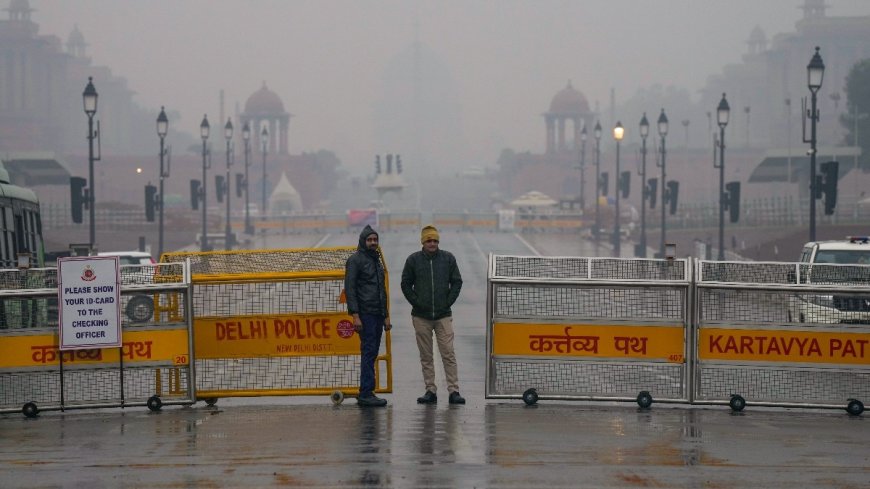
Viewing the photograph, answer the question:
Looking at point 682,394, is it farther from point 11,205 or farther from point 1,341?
point 11,205

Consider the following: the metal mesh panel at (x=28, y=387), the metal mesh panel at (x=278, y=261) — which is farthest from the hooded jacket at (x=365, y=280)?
the metal mesh panel at (x=28, y=387)

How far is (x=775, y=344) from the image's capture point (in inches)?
614

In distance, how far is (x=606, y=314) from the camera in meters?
15.7

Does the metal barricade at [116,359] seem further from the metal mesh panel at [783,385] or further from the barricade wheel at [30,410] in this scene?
the metal mesh panel at [783,385]

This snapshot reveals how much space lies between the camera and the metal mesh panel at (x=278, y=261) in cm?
1600

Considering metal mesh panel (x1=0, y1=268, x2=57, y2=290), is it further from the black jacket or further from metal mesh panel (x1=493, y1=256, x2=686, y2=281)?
metal mesh panel (x1=493, y1=256, x2=686, y2=281)

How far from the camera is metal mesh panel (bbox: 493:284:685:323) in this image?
1566 cm

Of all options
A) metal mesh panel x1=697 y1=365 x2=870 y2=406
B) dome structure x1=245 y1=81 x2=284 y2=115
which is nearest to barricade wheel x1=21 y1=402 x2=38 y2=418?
metal mesh panel x1=697 y1=365 x2=870 y2=406

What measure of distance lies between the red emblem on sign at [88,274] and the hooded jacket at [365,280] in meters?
2.29

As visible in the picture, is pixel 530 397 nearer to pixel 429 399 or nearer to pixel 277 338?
pixel 429 399

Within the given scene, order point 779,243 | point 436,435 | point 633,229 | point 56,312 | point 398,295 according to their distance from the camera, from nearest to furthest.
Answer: point 436,435
point 56,312
point 398,295
point 779,243
point 633,229

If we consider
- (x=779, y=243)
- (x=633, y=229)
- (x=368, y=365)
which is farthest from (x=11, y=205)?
(x=633, y=229)

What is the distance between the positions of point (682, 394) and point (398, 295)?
87.6ft

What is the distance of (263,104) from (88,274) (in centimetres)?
17474
